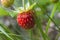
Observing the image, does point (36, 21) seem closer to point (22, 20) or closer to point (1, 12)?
point (22, 20)

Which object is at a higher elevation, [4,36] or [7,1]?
[7,1]

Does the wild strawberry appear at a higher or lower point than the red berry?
higher

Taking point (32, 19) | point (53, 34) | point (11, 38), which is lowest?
point (11, 38)

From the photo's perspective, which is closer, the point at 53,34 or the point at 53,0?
the point at 53,0

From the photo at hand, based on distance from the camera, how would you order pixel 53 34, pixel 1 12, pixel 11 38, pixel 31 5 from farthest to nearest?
pixel 53 34 < pixel 1 12 < pixel 31 5 < pixel 11 38

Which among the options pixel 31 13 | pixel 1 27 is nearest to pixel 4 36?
pixel 1 27

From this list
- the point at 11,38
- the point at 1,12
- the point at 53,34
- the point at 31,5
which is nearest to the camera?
the point at 11,38

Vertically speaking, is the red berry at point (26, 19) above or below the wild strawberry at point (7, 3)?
below
